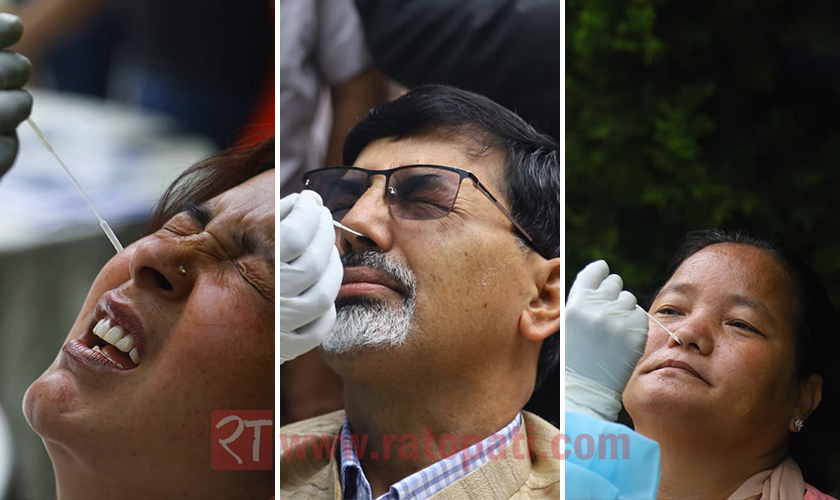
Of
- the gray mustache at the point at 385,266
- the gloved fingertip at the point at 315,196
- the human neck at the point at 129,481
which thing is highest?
the gloved fingertip at the point at 315,196

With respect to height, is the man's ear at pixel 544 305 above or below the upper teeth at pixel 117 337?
above

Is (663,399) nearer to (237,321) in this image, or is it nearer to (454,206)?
(454,206)

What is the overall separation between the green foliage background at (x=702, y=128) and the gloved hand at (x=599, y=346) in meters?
0.16

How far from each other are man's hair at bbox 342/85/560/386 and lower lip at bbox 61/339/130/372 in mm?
1027

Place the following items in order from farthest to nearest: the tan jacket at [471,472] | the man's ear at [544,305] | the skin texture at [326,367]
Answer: the skin texture at [326,367], the man's ear at [544,305], the tan jacket at [471,472]

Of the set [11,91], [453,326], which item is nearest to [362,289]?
[453,326]

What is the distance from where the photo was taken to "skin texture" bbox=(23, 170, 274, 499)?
3.21 meters

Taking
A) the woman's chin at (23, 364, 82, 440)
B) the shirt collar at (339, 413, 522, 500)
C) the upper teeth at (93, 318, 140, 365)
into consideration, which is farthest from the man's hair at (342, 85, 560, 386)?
the woman's chin at (23, 364, 82, 440)

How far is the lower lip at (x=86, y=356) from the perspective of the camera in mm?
3211

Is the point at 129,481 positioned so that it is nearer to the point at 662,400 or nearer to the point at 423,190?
the point at 423,190

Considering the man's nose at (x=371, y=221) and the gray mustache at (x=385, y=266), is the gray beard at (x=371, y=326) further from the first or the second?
the man's nose at (x=371, y=221)

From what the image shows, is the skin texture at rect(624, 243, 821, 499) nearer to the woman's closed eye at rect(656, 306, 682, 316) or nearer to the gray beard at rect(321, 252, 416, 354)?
the woman's closed eye at rect(656, 306, 682, 316)

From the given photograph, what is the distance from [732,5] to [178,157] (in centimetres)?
198

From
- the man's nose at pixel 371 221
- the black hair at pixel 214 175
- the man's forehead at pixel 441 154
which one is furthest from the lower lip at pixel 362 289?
the black hair at pixel 214 175
